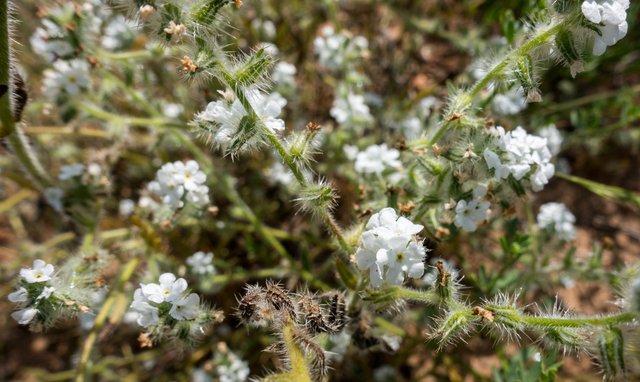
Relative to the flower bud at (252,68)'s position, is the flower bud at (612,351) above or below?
below

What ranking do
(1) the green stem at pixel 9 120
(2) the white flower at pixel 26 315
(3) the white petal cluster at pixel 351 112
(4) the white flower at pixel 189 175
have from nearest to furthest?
1. (2) the white flower at pixel 26 315
2. (1) the green stem at pixel 9 120
3. (4) the white flower at pixel 189 175
4. (3) the white petal cluster at pixel 351 112

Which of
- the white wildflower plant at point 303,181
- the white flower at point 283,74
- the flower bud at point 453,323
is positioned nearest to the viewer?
the flower bud at point 453,323

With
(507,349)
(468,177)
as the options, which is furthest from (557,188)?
(468,177)

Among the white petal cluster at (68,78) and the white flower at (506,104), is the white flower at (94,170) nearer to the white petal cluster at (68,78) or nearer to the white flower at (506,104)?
the white petal cluster at (68,78)

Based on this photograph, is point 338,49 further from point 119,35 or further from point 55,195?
point 55,195

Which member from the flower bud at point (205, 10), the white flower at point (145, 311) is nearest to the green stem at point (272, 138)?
the flower bud at point (205, 10)

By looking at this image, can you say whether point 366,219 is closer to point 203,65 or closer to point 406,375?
point 203,65

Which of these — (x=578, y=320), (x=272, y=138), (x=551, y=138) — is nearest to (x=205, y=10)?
(x=272, y=138)
